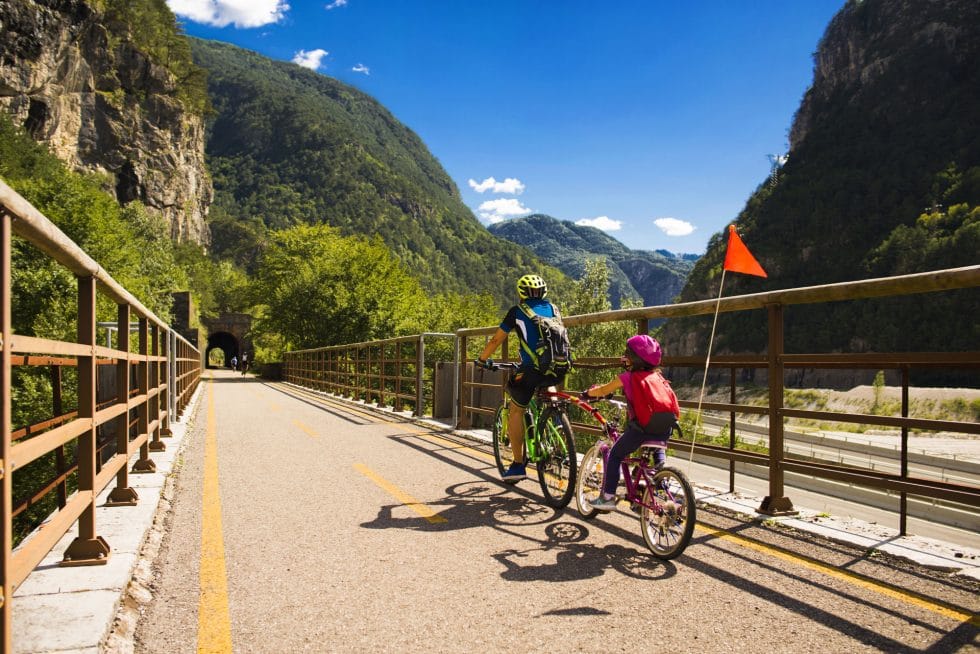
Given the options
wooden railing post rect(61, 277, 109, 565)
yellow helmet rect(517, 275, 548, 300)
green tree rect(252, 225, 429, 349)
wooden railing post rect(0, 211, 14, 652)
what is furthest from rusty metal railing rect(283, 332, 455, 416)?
wooden railing post rect(0, 211, 14, 652)

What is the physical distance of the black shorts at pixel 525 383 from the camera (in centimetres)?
606

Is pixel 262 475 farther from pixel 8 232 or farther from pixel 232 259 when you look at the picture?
pixel 232 259

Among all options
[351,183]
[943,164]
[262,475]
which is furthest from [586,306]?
[351,183]

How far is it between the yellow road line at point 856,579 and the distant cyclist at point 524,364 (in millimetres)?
1919

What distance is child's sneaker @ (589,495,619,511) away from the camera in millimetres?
4703

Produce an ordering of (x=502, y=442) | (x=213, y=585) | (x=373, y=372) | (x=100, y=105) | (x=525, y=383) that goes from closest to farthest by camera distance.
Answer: (x=213, y=585), (x=525, y=383), (x=502, y=442), (x=373, y=372), (x=100, y=105)

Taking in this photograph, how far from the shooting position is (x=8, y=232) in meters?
2.29

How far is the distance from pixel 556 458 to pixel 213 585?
286cm

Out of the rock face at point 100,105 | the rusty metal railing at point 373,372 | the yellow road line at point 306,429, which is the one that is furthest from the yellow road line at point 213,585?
the rock face at point 100,105

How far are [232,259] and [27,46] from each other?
80090 mm

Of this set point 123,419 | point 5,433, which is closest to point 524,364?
point 123,419

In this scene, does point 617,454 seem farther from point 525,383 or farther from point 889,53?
point 889,53

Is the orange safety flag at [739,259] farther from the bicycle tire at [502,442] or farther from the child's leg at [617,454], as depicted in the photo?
the bicycle tire at [502,442]

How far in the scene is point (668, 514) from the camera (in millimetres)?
4125
